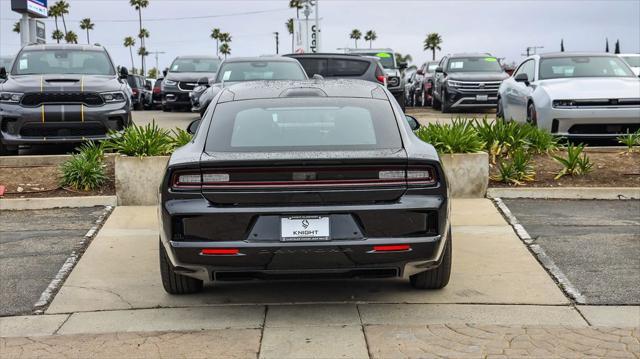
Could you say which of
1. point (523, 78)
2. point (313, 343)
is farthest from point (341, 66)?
point (313, 343)

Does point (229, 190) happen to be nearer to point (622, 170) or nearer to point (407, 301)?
point (407, 301)

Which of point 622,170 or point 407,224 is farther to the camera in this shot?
point 622,170

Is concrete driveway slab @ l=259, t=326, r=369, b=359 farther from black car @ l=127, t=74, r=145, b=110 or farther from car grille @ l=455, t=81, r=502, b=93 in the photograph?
black car @ l=127, t=74, r=145, b=110

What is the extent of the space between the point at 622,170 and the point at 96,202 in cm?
614

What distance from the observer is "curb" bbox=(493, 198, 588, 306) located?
587 centimetres

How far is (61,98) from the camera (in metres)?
11.2

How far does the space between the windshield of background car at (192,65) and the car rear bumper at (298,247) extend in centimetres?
1998

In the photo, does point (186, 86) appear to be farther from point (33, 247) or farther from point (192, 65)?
point (33, 247)

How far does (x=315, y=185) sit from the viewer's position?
4965 millimetres

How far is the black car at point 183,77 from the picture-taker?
2392cm

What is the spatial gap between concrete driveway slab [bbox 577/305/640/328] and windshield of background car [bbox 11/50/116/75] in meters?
9.07

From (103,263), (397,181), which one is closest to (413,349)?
(397,181)

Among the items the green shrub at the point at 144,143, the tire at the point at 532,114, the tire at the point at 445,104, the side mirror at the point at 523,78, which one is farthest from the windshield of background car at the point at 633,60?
the green shrub at the point at 144,143

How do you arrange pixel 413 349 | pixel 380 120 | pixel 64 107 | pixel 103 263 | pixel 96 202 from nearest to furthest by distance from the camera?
pixel 413 349 → pixel 380 120 → pixel 103 263 → pixel 96 202 → pixel 64 107
